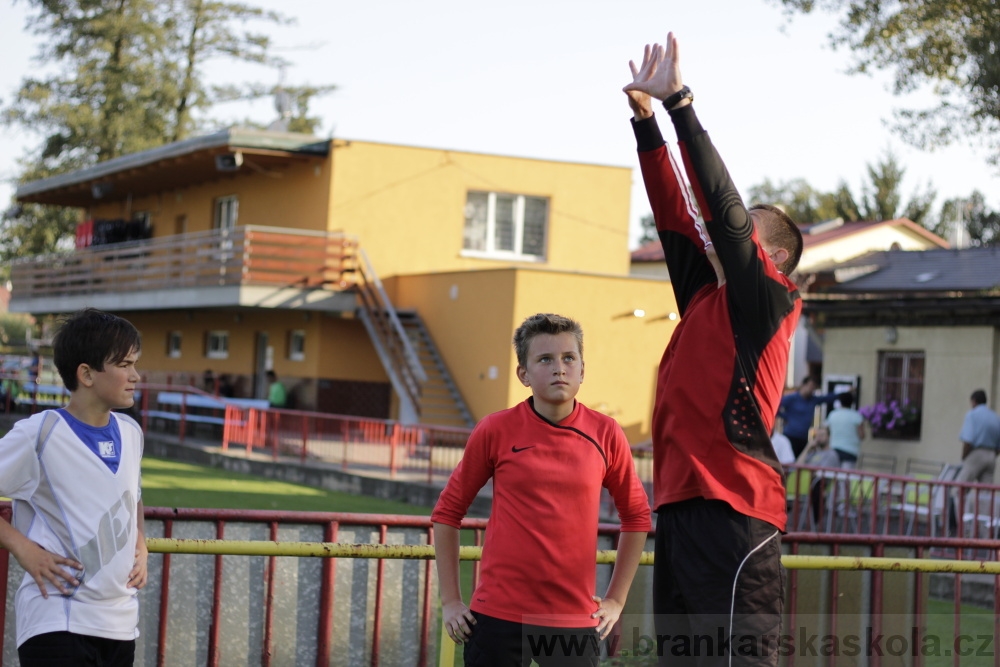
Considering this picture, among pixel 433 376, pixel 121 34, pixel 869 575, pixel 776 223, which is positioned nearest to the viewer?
pixel 776 223

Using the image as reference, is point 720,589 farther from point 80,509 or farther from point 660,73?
point 80,509

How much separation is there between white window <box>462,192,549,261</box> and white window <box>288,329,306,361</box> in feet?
16.0

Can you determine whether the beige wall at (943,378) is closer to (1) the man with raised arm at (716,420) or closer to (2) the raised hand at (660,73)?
(1) the man with raised arm at (716,420)

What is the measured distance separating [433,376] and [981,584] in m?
18.0

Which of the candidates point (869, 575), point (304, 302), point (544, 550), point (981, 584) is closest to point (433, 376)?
point (304, 302)

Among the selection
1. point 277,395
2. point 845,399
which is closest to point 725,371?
point 845,399

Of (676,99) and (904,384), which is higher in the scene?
(676,99)

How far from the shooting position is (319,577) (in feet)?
19.8

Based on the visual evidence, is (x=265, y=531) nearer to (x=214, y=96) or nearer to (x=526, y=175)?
(x=526, y=175)

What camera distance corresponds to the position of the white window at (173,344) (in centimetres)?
4003

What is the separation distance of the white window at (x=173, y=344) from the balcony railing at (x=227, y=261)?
2711 mm

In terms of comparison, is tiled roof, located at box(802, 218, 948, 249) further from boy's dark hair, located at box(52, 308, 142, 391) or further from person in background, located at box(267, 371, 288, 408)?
boy's dark hair, located at box(52, 308, 142, 391)

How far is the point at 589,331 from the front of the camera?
27.0m

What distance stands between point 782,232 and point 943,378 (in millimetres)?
21206
